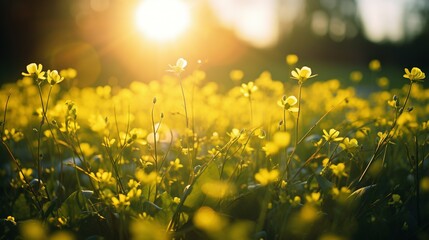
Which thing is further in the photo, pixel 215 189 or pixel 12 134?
pixel 12 134

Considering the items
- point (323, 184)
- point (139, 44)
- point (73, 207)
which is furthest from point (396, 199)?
point (139, 44)

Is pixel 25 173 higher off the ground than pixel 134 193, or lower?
lower

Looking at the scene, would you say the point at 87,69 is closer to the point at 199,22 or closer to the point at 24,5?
the point at 24,5

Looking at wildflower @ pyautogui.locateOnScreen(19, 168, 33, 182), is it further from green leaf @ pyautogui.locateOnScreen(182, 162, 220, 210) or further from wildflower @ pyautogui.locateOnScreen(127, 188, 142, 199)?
green leaf @ pyautogui.locateOnScreen(182, 162, 220, 210)

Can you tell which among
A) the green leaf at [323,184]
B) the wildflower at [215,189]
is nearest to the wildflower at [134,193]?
the wildflower at [215,189]

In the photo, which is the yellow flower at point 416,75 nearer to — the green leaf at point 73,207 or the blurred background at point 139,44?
the green leaf at point 73,207

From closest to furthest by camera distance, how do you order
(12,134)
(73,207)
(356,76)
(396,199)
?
(396,199) → (73,207) → (12,134) → (356,76)

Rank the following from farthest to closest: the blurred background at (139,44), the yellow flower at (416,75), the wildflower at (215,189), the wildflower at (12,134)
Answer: the blurred background at (139,44), the wildflower at (12,134), the yellow flower at (416,75), the wildflower at (215,189)

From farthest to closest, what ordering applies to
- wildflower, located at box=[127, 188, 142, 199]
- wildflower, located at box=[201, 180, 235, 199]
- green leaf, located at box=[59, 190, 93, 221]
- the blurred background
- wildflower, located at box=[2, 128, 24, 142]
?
1. the blurred background
2. wildflower, located at box=[2, 128, 24, 142]
3. green leaf, located at box=[59, 190, 93, 221]
4. wildflower, located at box=[201, 180, 235, 199]
5. wildflower, located at box=[127, 188, 142, 199]

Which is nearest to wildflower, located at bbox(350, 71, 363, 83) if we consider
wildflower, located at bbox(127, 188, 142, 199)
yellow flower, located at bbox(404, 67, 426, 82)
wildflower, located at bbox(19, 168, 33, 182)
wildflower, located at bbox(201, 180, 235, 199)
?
yellow flower, located at bbox(404, 67, 426, 82)

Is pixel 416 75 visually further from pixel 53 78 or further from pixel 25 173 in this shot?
pixel 25 173

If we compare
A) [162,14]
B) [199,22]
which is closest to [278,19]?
[199,22]
